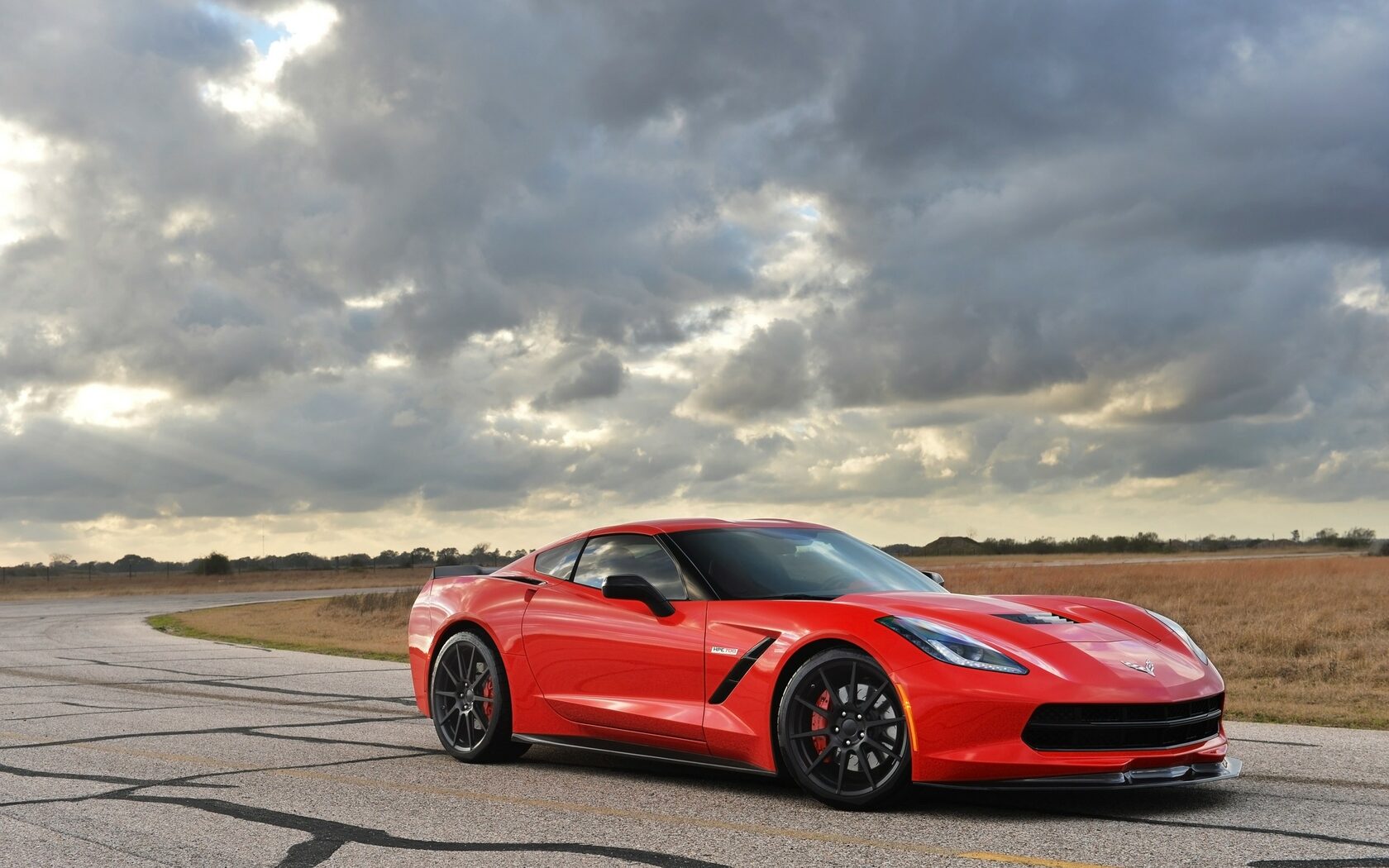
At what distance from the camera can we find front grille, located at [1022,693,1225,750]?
531cm

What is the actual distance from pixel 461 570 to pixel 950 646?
3807 mm

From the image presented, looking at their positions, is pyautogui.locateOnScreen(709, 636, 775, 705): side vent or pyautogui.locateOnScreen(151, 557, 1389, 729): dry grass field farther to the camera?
pyautogui.locateOnScreen(151, 557, 1389, 729): dry grass field

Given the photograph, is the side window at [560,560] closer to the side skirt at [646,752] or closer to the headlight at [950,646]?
the side skirt at [646,752]

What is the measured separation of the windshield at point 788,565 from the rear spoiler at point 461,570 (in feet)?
5.75

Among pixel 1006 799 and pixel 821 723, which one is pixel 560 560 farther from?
pixel 1006 799

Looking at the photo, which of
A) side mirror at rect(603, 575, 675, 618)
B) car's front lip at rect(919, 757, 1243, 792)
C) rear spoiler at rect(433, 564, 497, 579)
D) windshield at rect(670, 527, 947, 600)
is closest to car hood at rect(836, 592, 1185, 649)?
windshield at rect(670, 527, 947, 600)

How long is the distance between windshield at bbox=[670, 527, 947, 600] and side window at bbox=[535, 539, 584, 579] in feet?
2.67

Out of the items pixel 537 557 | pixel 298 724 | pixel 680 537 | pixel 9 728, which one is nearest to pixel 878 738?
pixel 680 537

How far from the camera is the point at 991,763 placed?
529cm

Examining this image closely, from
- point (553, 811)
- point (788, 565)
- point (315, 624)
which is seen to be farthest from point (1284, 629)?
point (315, 624)

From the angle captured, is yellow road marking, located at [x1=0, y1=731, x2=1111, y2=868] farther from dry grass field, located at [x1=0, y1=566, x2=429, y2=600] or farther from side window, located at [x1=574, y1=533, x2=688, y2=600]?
dry grass field, located at [x1=0, y1=566, x2=429, y2=600]

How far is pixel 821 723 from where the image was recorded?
18.8ft

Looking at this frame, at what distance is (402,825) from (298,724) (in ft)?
13.5

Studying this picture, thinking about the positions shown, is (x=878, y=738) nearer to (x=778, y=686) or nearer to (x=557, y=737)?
(x=778, y=686)
